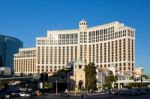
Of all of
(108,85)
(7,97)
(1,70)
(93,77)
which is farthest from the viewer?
(1,70)

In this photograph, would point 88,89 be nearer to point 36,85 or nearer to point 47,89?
point 47,89

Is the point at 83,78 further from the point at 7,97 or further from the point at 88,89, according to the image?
the point at 7,97

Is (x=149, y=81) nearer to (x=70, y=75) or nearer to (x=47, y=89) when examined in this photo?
(x=70, y=75)

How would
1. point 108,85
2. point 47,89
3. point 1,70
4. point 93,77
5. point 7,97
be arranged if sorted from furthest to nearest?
1. point 1,70
2. point 108,85
3. point 47,89
4. point 93,77
5. point 7,97

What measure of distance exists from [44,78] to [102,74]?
9765 cm

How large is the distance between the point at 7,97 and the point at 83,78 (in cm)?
7264

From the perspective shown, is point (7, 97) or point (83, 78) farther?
point (83, 78)

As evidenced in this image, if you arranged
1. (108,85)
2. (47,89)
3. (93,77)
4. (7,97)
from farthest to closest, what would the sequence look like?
(108,85), (47,89), (93,77), (7,97)

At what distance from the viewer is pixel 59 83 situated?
17500cm

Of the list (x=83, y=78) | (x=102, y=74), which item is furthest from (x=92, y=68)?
(x=102, y=74)

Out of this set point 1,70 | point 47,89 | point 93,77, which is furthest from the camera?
point 1,70

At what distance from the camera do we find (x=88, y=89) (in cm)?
14888

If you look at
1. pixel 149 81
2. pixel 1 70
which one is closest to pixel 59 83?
pixel 1 70

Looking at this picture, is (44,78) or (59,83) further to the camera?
(59,83)
